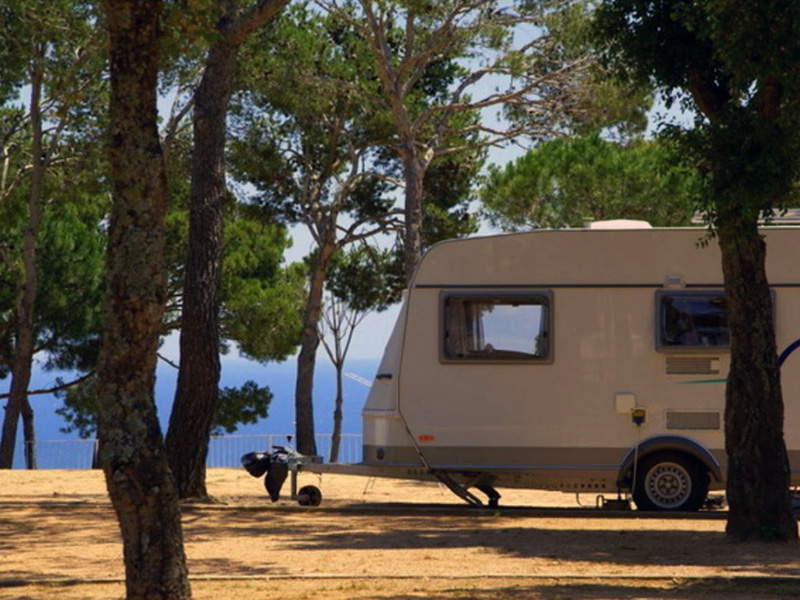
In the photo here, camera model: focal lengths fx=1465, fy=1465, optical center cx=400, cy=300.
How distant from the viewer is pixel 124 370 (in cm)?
668

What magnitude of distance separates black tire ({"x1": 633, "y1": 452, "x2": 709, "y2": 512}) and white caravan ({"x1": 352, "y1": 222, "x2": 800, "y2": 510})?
0.01 m

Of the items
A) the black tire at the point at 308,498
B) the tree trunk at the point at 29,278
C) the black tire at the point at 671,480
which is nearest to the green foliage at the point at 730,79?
the black tire at the point at 671,480

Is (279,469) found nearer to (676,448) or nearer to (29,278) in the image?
(676,448)

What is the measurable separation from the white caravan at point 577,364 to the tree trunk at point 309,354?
16.9 meters

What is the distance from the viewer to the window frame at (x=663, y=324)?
45.1 feet

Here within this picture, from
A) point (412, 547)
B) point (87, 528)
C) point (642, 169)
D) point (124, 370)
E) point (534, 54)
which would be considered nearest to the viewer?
point (124, 370)

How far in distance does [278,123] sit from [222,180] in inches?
592

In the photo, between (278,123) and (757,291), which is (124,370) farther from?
(278,123)

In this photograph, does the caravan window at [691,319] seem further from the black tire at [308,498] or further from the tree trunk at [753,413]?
the black tire at [308,498]

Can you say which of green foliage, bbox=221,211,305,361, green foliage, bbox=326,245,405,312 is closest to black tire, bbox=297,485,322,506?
green foliage, bbox=221,211,305,361

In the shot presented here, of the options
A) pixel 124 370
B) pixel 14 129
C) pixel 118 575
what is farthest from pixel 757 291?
pixel 14 129

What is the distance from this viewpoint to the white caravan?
45.2 feet

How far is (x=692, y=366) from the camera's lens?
13781 millimetres

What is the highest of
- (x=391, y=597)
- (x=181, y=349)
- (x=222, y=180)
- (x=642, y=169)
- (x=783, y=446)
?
(x=642, y=169)
